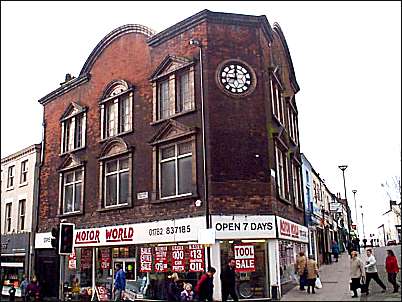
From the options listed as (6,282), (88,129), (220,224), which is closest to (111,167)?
(88,129)

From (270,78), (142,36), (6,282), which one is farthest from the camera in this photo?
(6,282)

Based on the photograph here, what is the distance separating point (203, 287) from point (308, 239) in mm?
12750

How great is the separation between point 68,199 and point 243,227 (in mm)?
11794

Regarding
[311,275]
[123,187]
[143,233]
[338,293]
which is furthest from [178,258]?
[338,293]

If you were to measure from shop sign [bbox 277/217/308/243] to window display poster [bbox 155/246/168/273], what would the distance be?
4.78 metres

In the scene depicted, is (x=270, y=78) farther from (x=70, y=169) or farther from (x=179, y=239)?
(x=70, y=169)

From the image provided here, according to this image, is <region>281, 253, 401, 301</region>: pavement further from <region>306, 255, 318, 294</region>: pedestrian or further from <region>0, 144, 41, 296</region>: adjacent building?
<region>0, 144, 41, 296</region>: adjacent building

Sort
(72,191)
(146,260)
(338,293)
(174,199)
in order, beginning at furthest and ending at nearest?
(72,191) < (146,260) < (174,199) < (338,293)

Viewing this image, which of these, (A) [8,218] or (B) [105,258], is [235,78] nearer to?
(B) [105,258]

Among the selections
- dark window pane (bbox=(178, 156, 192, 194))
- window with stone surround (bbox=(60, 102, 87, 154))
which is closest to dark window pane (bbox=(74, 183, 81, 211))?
window with stone surround (bbox=(60, 102, 87, 154))

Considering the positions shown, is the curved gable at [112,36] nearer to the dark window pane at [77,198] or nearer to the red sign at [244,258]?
the dark window pane at [77,198]

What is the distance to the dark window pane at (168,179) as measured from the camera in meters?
19.7

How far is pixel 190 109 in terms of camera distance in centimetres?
1947

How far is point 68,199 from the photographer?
83.1 feet
